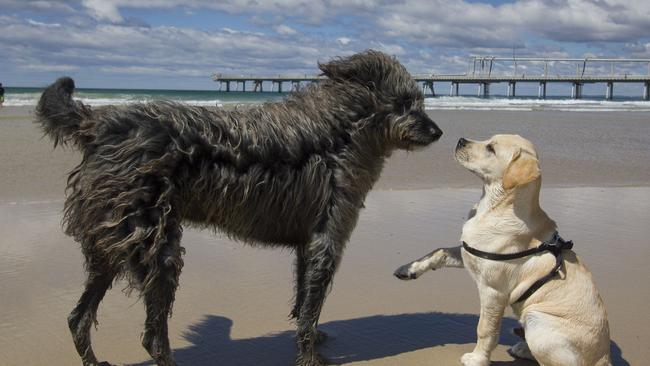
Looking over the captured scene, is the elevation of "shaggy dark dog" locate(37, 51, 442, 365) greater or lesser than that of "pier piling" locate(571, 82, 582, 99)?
lesser

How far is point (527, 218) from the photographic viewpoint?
4.71m

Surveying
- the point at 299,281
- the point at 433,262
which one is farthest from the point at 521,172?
the point at 299,281

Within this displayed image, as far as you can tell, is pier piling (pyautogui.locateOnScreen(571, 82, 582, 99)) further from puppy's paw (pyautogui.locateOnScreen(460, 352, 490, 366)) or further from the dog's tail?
the dog's tail

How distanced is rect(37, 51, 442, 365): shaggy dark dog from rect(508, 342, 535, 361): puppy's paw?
1.54 metres

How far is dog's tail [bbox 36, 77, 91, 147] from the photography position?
13.3 feet

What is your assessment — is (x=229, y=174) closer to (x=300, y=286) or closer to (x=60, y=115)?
(x=60, y=115)

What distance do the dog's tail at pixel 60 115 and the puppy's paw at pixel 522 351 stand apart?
3.40 m

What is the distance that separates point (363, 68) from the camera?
4.69 metres

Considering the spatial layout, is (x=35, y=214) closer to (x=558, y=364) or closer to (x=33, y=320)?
(x=33, y=320)

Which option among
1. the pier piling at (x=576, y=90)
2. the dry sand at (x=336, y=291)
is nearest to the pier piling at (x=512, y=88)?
the pier piling at (x=576, y=90)

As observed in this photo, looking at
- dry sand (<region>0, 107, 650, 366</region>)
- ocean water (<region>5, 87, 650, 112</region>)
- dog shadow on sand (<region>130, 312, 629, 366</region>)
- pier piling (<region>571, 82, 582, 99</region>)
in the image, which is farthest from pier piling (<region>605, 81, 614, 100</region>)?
dog shadow on sand (<region>130, 312, 629, 366</region>)

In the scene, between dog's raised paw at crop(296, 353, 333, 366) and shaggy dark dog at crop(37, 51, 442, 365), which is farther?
dog's raised paw at crop(296, 353, 333, 366)

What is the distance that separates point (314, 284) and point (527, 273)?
1.45m

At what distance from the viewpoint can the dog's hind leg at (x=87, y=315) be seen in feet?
14.4
